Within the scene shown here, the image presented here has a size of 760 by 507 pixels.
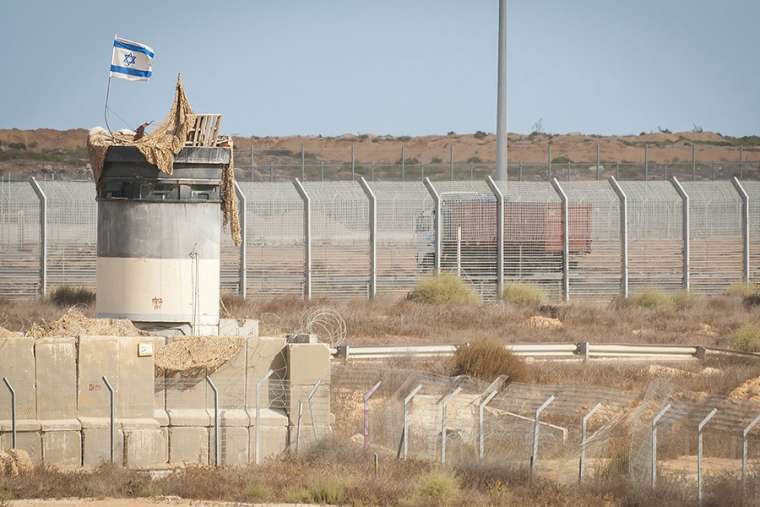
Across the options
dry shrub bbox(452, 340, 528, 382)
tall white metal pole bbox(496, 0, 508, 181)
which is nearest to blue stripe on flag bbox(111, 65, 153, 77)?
dry shrub bbox(452, 340, 528, 382)

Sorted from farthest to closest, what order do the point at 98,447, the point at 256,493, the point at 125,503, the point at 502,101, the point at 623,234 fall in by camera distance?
the point at 502,101 → the point at 623,234 → the point at 98,447 → the point at 256,493 → the point at 125,503

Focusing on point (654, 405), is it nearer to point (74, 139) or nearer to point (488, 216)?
point (488, 216)

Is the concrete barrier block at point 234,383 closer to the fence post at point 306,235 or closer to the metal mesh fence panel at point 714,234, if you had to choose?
the fence post at point 306,235

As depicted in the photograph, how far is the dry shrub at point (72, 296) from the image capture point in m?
32.0

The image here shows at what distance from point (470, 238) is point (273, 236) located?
473 cm

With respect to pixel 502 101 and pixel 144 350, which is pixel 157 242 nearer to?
pixel 144 350

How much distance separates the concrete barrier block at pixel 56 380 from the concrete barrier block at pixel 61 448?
0.19 metres

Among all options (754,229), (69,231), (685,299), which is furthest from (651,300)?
(69,231)

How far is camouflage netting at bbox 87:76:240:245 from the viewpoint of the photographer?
1861 cm

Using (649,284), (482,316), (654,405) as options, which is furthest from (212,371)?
(649,284)

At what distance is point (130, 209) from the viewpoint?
742 inches

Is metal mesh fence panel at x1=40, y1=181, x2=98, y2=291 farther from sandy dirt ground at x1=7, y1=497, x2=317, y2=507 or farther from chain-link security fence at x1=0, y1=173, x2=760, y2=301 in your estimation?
sandy dirt ground at x1=7, y1=497, x2=317, y2=507

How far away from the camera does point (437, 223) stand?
35.1m

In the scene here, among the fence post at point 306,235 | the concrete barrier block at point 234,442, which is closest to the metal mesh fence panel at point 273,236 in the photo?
the fence post at point 306,235
